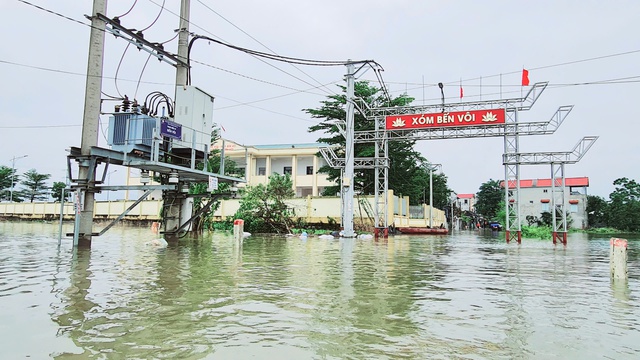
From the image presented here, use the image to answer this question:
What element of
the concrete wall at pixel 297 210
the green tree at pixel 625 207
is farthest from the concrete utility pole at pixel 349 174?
the green tree at pixel 625 207

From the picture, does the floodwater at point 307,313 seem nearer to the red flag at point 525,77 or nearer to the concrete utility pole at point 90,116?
the concrete utility pole at point 90,116

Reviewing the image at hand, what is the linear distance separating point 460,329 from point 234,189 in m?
14.1

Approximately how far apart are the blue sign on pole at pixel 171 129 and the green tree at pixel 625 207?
59885 millimetres

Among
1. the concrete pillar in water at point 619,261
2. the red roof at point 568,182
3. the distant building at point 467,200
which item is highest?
the red roof at point 568,182

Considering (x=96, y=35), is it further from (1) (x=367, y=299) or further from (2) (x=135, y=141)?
(1) (x=367, y=299)

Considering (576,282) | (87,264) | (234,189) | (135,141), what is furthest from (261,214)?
(576,282)

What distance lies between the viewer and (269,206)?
28.2m

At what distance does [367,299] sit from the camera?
6156 mm

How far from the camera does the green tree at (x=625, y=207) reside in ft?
183

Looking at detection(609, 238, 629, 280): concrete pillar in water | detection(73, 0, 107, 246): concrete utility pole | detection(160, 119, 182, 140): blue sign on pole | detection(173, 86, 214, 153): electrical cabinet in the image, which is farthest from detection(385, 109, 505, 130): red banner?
detection(73, 0, 107, 246): concrete utility pole

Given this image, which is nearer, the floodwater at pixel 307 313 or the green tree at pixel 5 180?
the floodwater at pixel 307 313

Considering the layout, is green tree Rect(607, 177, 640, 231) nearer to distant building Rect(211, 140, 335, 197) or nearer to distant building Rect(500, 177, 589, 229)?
distant building Rect(500, 177, 589, 229)

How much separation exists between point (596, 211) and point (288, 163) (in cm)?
4580

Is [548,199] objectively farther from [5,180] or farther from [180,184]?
[5,180]
